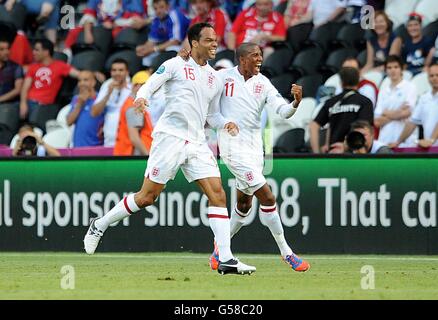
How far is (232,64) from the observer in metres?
19.0

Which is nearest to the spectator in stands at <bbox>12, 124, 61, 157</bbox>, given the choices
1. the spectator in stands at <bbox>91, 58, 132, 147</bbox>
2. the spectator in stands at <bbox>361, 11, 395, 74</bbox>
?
the spectator in stands at <bbox>91, 58, 132, 147</bbox>

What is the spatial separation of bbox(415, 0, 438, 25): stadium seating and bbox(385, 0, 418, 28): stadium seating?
0.20 metres

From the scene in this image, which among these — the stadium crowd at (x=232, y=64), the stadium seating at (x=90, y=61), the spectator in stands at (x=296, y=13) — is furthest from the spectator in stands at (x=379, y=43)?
the stadium seating at (x=90, y=61)

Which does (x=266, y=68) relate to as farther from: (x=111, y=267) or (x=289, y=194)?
(x=111, y=267)

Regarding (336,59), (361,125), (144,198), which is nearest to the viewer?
(144,198)

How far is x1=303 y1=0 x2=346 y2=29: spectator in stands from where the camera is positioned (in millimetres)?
19516

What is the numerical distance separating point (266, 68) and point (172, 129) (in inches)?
261

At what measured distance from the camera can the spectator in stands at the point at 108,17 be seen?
68.3 ft

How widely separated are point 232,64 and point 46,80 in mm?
3098

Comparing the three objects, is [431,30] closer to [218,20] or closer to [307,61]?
[307,61]

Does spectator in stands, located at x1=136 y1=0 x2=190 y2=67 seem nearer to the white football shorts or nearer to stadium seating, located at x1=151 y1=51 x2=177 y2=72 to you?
stadium seating, located at x1=151 y1=51 x2=177 y2=72
